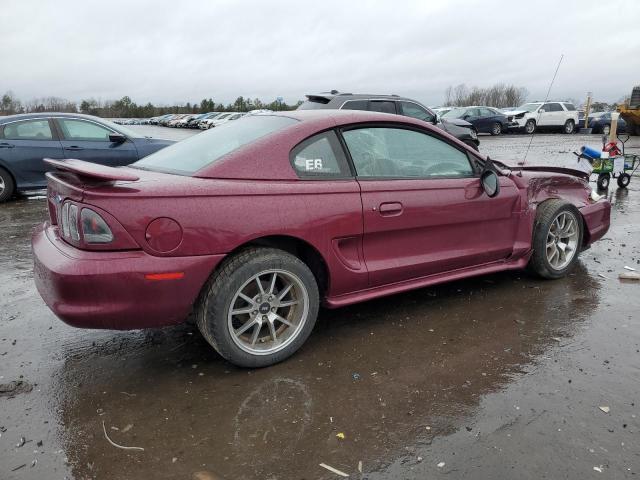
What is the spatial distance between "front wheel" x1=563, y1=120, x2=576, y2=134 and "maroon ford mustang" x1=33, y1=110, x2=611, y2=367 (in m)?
27.1

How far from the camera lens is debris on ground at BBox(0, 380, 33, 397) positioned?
2859 mm

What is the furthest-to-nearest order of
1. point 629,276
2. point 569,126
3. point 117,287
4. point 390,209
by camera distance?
point 569,126
point 629,276
point 390,209
point 117,287

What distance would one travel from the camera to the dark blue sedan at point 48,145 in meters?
8.53

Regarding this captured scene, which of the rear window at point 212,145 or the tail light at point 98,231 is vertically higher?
the rear window at point 212,145

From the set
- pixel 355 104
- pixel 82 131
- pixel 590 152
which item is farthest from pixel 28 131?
pixel 590 152

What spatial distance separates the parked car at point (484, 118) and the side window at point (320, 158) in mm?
24364

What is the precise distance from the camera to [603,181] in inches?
368

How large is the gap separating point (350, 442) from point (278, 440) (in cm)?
34

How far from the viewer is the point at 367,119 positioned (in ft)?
11.9

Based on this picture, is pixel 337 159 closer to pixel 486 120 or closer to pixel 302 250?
pixel 302 250

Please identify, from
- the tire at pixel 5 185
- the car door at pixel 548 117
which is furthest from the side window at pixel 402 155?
the car door at pixel 548 117

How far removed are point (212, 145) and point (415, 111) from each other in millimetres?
8086

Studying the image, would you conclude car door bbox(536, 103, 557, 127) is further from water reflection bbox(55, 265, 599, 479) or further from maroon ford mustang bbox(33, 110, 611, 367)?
water reflection bbox(55, 265, 599, 479)

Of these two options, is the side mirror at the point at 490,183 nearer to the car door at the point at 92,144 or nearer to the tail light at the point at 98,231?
the tail light at the point at 98,231
